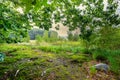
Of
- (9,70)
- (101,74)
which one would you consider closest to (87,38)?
(101,74)

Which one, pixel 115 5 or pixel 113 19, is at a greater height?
pixel 115 5

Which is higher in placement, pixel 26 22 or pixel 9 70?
pixel 26 22

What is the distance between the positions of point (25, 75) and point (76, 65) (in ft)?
5.21

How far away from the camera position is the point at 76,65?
5.99 m

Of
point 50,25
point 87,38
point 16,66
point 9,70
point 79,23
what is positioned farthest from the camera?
→ point 87,38

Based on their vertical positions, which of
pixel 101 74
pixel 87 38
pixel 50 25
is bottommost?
pixel 101 74

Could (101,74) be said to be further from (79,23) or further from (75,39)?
(75,39)

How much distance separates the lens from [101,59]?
663 cm

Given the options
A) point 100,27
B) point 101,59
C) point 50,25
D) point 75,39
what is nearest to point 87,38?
point 100,27

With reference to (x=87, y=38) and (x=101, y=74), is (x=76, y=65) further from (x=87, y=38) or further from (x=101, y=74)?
(x=87, y=38)

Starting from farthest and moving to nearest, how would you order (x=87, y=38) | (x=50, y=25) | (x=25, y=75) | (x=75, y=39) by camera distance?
(x=75, y=39) < (x=87, y=38) < (x=50, y=25) < (x=25, y=75)

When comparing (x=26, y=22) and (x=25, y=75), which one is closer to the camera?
(x=25, y=75)

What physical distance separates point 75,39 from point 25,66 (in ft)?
24.1

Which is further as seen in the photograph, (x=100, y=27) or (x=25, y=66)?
(x=100, y=27)
